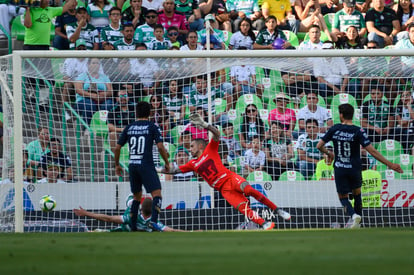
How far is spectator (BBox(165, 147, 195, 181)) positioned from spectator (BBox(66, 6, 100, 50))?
142 inches

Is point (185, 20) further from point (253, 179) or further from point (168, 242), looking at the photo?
point (168, 242)

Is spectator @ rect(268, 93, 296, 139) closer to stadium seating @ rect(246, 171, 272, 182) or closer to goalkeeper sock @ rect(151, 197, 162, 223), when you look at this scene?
stadium seating @ rect(246, 171, 272, 182)

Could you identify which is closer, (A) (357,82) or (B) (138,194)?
(B) (138,194)

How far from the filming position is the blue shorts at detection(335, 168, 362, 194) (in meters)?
12.1

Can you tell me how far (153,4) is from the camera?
17922 mm

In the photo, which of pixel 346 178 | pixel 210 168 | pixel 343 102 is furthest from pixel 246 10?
pixel 346 178

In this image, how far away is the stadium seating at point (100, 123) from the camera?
1386 centimetres

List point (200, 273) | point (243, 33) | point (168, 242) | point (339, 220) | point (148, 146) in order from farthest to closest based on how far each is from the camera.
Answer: point (243, 33) < point (339, 220) < point (148, 146) < point (168, 242) < point (200, 273)

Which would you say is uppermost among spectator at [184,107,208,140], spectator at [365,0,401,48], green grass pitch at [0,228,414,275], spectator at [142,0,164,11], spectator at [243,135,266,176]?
spectator at [142,0,164,11]

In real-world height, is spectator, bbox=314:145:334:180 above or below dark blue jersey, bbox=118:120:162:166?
below

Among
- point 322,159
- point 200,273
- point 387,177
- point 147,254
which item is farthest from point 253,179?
point 200,273

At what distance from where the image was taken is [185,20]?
693 inches

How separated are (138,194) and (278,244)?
530 cm

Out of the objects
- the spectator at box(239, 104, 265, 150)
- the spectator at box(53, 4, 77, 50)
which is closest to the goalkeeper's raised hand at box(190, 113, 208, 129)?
the spectator at box(239, 104, 265, 150)
